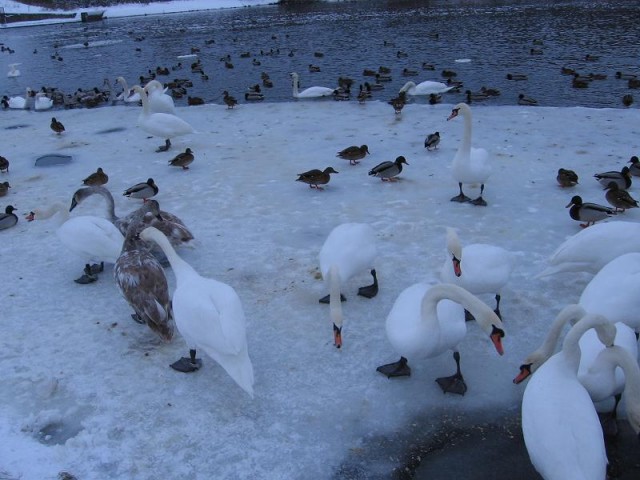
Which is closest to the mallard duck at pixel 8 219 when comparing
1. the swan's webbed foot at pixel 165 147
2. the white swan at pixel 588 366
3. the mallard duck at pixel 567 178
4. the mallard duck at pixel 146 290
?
the mallard duck at pixel 146 290

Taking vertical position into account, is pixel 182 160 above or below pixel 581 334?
below

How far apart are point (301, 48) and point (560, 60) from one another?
1367 centimetres

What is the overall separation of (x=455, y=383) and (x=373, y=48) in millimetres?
26694

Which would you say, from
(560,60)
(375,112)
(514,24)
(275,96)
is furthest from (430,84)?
(514,24)

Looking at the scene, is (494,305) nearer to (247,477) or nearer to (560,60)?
→ (247,477)

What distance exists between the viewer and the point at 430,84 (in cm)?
1756

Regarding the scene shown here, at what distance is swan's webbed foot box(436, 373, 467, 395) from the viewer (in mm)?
4500

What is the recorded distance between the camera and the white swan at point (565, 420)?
10.5 feet

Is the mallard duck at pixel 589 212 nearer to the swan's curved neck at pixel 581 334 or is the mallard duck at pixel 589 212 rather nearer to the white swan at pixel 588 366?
the white swan at pixel 588 366

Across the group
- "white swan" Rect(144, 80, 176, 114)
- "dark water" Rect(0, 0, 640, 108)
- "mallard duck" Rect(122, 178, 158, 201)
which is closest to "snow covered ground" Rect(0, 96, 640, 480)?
"mallard duck" Rect(122, 178, 158, 201)

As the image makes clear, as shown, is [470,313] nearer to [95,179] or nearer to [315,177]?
[315,177]

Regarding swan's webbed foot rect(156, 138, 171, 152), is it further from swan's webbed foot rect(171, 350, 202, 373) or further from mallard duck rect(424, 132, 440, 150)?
swan's webbed foot rect(171, 350, 202, 373)

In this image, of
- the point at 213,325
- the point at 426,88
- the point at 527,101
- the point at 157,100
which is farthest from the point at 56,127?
the point at 527,101

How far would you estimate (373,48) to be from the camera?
28.9 meters
